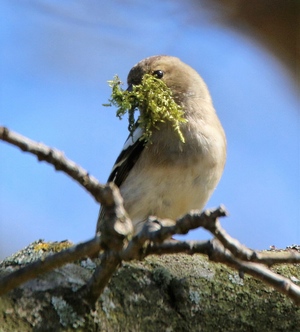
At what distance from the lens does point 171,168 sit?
3.57 meters

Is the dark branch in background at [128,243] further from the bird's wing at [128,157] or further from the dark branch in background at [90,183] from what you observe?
the bird's wing at [128,157]

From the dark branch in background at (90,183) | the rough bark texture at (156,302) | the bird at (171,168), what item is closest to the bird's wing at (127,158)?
the bird at (171,168)

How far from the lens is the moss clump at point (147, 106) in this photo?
131 inches

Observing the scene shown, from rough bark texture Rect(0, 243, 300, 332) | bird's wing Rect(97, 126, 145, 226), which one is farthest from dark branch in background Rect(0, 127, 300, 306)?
bird's wing Rect(97, 126, 145, 226)

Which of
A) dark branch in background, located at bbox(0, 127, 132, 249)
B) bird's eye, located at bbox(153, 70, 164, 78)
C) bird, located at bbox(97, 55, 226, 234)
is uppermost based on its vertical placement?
bird's eye, located at bbox(153, 70, 164, 78)

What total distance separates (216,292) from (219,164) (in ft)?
5.44

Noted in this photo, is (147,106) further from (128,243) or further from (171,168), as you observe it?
(128,243)

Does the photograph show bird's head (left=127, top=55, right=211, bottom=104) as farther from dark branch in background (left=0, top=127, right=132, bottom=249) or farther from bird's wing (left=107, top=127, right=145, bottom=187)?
dark branch in background (left=0, top=127, right=132, bottom=249)

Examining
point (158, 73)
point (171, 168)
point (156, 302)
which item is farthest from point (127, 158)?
point (156, 302)

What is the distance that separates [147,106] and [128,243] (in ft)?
6.31

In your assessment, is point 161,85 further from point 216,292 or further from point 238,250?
point 238,250

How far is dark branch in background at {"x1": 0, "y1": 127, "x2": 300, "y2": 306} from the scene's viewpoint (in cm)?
150

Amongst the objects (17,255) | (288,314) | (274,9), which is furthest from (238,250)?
(274,9)

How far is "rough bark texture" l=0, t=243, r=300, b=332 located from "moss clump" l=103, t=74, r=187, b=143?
1.25 metres
